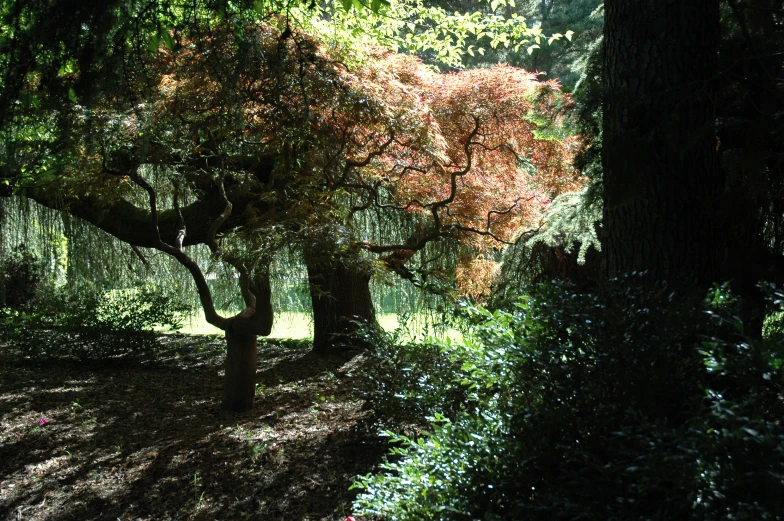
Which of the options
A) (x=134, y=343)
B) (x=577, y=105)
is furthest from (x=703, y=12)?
(x=134, y=343)

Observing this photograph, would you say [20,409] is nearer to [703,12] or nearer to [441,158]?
[441,158]

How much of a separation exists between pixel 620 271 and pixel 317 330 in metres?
4.97

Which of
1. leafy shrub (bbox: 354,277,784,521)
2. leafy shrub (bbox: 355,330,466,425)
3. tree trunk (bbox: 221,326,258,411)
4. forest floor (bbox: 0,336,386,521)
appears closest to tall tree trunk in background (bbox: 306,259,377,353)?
forest floor (bbox: 0,336,386,521)

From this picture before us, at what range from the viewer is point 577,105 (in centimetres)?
403

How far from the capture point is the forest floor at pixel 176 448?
3.82 metres

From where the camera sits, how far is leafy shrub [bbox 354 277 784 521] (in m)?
1.72

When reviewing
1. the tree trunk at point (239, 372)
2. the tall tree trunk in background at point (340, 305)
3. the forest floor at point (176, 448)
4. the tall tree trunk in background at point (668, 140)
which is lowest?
the forest floor at point (176, 448)

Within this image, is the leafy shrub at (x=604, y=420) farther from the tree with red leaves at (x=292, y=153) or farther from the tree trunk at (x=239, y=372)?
the tree trunk at (x=239, y=372)

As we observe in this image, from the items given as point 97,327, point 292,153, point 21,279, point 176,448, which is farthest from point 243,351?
point 21,279

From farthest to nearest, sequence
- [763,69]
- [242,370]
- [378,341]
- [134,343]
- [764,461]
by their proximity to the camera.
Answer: [134,343] < [242,370] < [378,341] < [763,69] < [764,461]

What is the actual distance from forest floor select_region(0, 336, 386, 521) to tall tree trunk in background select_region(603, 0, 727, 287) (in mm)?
2043

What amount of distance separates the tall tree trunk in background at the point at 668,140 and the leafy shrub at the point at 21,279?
9.91m

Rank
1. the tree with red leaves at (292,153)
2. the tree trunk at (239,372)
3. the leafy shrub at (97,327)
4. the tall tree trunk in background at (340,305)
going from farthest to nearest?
the tall tree trunk in background at (340,305), the leafy shrub at (97,327), the tree trunk at (239,372), the tree with red leaves at (292,153)

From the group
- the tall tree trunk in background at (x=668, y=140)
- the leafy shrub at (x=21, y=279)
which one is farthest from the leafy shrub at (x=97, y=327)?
the tall tree trunk in background at (x=668, y=140)
